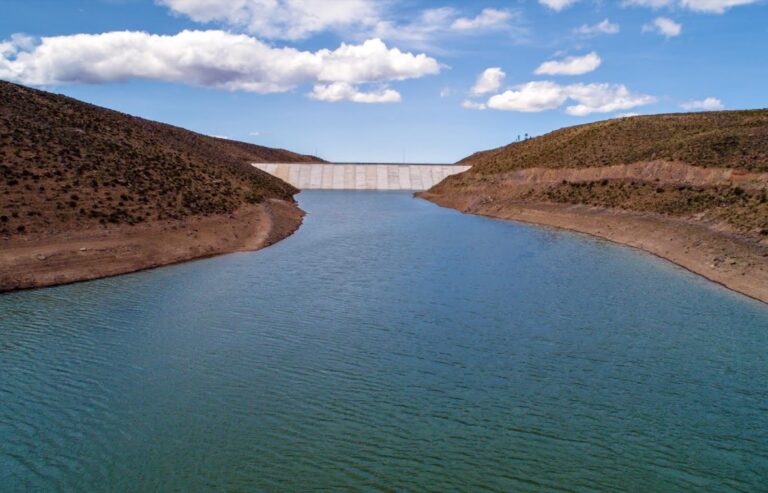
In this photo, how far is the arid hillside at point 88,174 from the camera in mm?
42719

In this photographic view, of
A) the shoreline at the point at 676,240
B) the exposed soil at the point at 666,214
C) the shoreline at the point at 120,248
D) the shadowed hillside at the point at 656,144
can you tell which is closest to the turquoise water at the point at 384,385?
the shoreline at the point at 120,248

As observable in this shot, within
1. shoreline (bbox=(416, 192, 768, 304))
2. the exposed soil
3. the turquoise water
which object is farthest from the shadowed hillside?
the turquoise water

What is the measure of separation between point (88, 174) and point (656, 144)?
68.1 m

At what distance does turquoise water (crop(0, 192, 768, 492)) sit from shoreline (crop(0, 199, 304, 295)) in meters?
1.97

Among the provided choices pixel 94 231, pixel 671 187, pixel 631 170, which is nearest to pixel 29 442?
pixel 94 231

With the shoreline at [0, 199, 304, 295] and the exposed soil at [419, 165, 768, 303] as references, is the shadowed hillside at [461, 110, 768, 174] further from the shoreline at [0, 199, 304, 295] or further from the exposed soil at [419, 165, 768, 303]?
the shoreline at [0, 199, 304, 295]

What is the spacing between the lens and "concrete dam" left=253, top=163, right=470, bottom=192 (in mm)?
149500

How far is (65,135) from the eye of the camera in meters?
58.5

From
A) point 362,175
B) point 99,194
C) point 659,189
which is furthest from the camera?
point 362,175

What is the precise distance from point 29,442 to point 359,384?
949cm

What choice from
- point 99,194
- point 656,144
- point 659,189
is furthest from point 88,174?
point 656,144

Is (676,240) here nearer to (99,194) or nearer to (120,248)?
(120,248)

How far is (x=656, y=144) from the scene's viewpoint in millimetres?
73812

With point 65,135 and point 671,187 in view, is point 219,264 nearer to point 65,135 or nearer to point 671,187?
point 65,135
